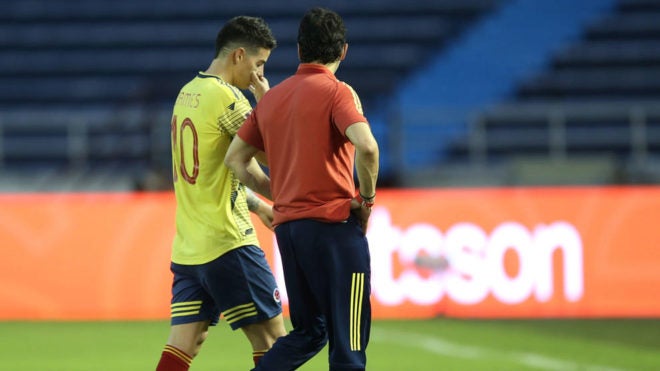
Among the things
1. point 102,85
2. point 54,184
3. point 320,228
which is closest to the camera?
point 320,228

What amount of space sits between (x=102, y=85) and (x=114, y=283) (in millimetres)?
5584

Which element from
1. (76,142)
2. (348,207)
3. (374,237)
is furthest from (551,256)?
(348,207)

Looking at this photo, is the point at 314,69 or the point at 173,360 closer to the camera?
the point at 314,69

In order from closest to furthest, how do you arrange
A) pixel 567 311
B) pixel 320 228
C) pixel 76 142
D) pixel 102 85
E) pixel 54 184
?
pixel 320 228
pixel 567 311
pixel 54 184
pixel 76 142
pixel 102 85

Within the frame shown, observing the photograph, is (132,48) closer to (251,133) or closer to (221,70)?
(221,70)

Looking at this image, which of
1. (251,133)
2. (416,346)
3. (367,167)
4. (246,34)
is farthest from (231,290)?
(416,346)

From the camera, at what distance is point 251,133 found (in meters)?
5.23

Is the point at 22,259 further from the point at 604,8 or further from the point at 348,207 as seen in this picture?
the point at 604,8

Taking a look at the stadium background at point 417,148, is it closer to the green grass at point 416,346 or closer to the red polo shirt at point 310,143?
the green grass at point 416,346

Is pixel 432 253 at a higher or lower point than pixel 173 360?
lower

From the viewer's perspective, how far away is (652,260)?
1227 cm

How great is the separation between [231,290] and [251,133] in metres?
0.69

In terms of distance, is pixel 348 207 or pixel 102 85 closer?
pixel 348 207

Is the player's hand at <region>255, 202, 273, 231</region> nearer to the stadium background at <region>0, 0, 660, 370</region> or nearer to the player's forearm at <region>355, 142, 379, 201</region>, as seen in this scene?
the player's forearm at <region>355, 142, 379, 201</region>
